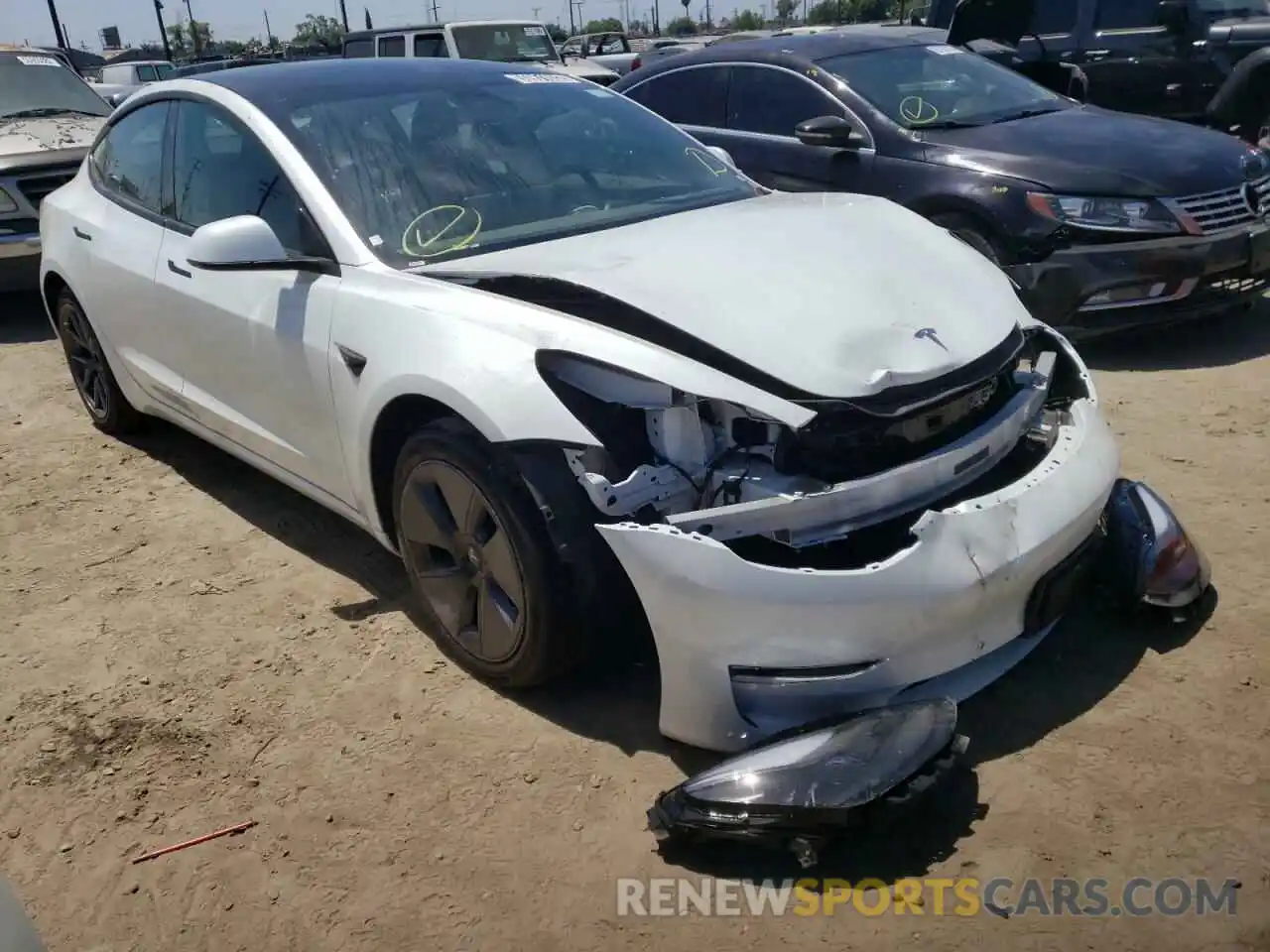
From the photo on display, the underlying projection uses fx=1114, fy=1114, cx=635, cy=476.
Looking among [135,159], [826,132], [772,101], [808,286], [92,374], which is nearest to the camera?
[808,286]

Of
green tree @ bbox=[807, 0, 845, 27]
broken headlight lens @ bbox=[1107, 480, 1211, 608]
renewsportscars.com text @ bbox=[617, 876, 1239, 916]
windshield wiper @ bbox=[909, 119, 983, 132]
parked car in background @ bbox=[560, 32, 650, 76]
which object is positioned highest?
windshield wiper @ bbox=[909, 119, 983, 132]

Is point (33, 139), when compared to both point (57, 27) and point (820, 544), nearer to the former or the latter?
point (820, 544)

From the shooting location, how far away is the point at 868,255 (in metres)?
3.06

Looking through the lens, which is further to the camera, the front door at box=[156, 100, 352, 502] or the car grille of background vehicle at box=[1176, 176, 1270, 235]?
the car grille of background vehicle at box=[1176, 176, 1270, 235]

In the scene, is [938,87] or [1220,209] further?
[938,87]

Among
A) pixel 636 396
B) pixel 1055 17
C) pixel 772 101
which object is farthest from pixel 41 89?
pixel 636 396

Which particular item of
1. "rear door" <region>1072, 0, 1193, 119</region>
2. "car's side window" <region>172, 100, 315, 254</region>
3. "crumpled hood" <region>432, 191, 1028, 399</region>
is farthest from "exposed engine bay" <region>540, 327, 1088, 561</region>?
"rear door" <region>1072, 0, 1193, 119</region>

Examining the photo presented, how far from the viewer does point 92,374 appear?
519 cm

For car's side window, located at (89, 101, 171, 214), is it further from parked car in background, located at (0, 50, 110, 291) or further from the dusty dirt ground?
parked car in background, located at (0, 50, 110, 291)

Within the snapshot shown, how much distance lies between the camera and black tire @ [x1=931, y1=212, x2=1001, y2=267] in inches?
217

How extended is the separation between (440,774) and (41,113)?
8.02 meters

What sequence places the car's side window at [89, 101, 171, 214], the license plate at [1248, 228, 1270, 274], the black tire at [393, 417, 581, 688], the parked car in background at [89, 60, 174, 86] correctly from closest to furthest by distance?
the black tire at [393, 417, 581, 688] → the car's side window at [89, 101, 171, 214] → the license plate at [1248, 228, 1270, 274] → the parked car in background at [89, 60, 174, 86]

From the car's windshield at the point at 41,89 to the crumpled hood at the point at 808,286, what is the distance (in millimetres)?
7299

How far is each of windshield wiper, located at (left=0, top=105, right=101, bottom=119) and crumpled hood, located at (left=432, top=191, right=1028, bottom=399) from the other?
713 centimetres
